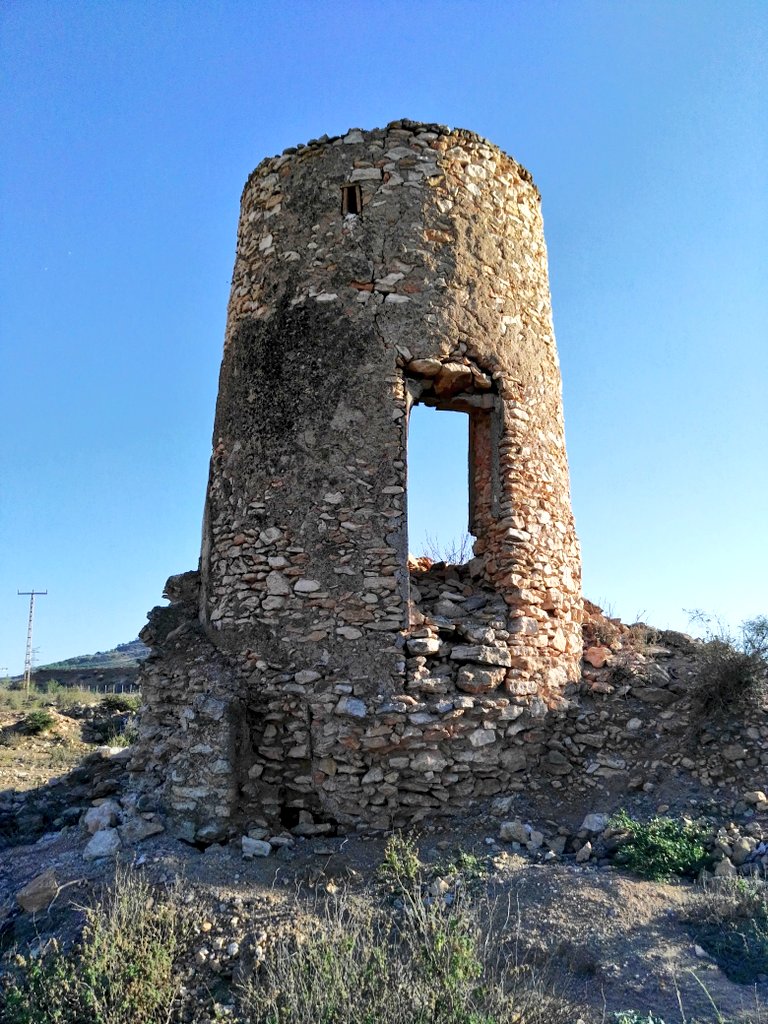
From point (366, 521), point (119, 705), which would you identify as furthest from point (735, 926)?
point (119, 705)

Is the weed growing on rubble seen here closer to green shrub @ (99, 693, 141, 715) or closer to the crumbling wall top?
the crumbling wall top

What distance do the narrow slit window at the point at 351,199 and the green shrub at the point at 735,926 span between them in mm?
6073

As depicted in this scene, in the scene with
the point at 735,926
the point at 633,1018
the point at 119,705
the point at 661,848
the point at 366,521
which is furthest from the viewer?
the point at 119,705

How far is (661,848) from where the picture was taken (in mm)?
5270

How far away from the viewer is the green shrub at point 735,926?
4.00 meters

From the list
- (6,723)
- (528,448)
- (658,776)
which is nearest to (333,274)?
(528,448)

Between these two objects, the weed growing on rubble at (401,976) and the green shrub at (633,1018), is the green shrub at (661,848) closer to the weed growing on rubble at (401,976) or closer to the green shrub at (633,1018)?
the weed growing on rubble at (401,976)

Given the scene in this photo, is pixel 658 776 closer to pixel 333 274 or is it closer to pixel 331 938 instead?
pixel 331 938

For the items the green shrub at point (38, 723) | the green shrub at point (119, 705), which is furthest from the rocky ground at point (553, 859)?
the green shrub at point (119, 705)

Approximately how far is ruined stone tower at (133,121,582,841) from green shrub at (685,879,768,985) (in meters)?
1.81

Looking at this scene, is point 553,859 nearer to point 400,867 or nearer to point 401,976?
point 400,867

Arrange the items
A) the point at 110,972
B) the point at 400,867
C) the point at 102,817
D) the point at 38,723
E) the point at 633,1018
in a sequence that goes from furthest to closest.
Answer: the point at 38,723 < the point at 102,817 < the point at 400,867 < the point at 110,972 < the point at 633,1018

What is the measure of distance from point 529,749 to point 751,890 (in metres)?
1.96

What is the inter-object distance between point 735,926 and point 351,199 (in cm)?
637
